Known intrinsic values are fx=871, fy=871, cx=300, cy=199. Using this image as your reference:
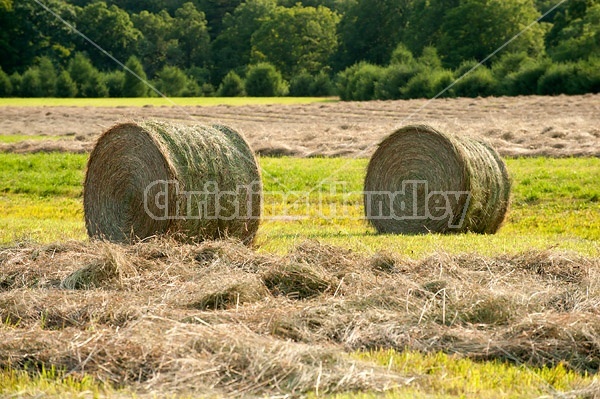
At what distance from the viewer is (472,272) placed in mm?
8914

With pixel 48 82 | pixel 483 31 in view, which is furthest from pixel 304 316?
pixel 483 31

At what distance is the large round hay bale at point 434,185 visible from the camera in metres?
13.8

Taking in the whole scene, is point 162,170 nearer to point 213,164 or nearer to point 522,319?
point 213,164

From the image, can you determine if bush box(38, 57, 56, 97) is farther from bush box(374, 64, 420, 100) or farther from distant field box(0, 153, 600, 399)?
distant field box(0, 153, 600, 399)

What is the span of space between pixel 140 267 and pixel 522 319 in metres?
4.26

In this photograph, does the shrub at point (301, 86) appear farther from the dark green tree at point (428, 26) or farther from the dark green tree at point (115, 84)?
the dark green tree at point (115, 84)

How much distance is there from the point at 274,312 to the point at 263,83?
6764 cm

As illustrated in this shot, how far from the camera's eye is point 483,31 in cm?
7425

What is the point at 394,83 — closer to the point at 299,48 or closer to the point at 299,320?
the point at 299,48

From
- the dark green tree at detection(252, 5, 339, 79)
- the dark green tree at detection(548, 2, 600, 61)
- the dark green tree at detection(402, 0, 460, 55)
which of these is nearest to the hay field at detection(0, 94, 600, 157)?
the dark green tree at detection(548, 2, 600, 61)

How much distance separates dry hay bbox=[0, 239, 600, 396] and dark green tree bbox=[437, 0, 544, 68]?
65.1 meters

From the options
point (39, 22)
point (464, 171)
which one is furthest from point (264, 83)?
point (464, 171)

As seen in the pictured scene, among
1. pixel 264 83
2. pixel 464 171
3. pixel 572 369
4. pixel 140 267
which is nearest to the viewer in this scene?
pixel 572 369

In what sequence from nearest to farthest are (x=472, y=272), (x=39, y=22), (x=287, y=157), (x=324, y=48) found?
(x=472, y=272) < (x=287, y=157) < (x=39, y=22) < (x=324, y=48)
